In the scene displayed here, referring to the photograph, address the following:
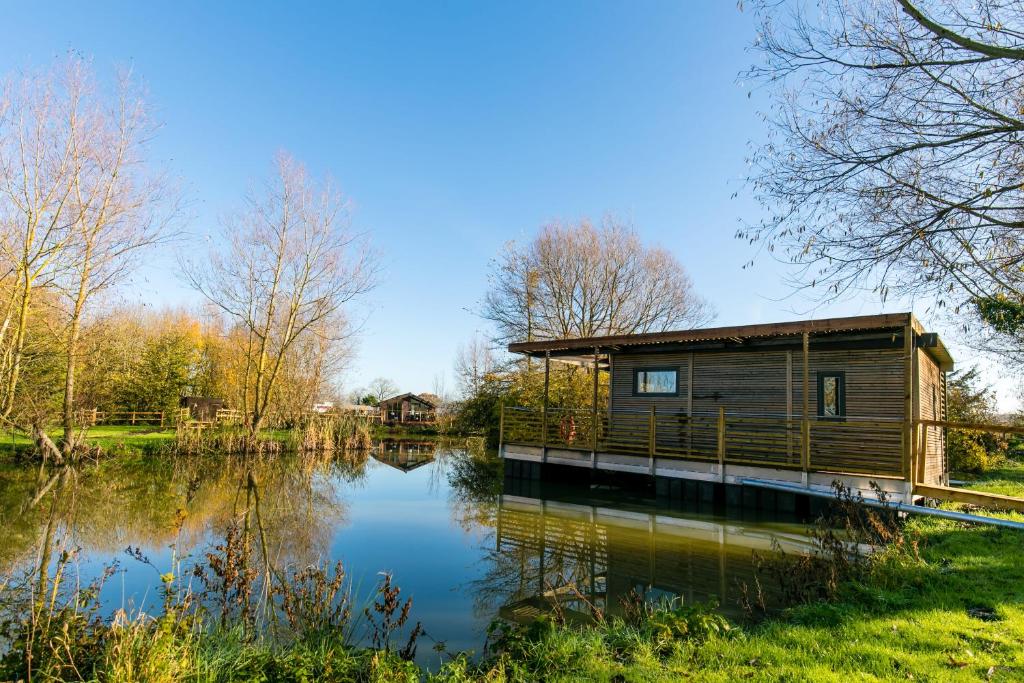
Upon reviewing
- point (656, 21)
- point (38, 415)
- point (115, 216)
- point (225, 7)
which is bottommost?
point (38, 415)

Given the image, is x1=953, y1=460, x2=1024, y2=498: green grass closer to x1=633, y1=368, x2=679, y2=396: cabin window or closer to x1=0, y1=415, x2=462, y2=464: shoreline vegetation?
x1=633, y1=368, x2=679, y2=396: cabin window

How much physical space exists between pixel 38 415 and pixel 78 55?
9.54 m

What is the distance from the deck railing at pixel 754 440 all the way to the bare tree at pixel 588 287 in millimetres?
9771

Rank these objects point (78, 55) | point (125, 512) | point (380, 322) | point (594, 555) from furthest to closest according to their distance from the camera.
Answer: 1. point (380, 322)
2. point (78, 55)
3. point (125, 512)
4. point (594, 555)

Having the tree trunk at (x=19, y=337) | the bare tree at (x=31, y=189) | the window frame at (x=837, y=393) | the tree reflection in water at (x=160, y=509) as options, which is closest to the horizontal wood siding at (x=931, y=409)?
the window frame at (x=837, y=393)

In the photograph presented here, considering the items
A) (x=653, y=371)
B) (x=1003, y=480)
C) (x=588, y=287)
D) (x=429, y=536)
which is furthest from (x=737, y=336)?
(x=588, y=287)

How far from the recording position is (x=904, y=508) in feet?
28.5

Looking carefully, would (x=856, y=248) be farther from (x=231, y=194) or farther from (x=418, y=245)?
(x=231, y=194)

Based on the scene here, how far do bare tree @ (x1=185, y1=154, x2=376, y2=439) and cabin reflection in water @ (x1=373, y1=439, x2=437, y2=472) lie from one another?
17.7ft

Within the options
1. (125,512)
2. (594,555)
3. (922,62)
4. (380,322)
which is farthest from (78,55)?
(922,62)

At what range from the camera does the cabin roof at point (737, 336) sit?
10.1 m

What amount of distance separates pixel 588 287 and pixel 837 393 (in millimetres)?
14344

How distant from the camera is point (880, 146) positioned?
532 cm

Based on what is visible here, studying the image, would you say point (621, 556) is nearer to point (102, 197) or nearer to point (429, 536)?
point (429, 536)
